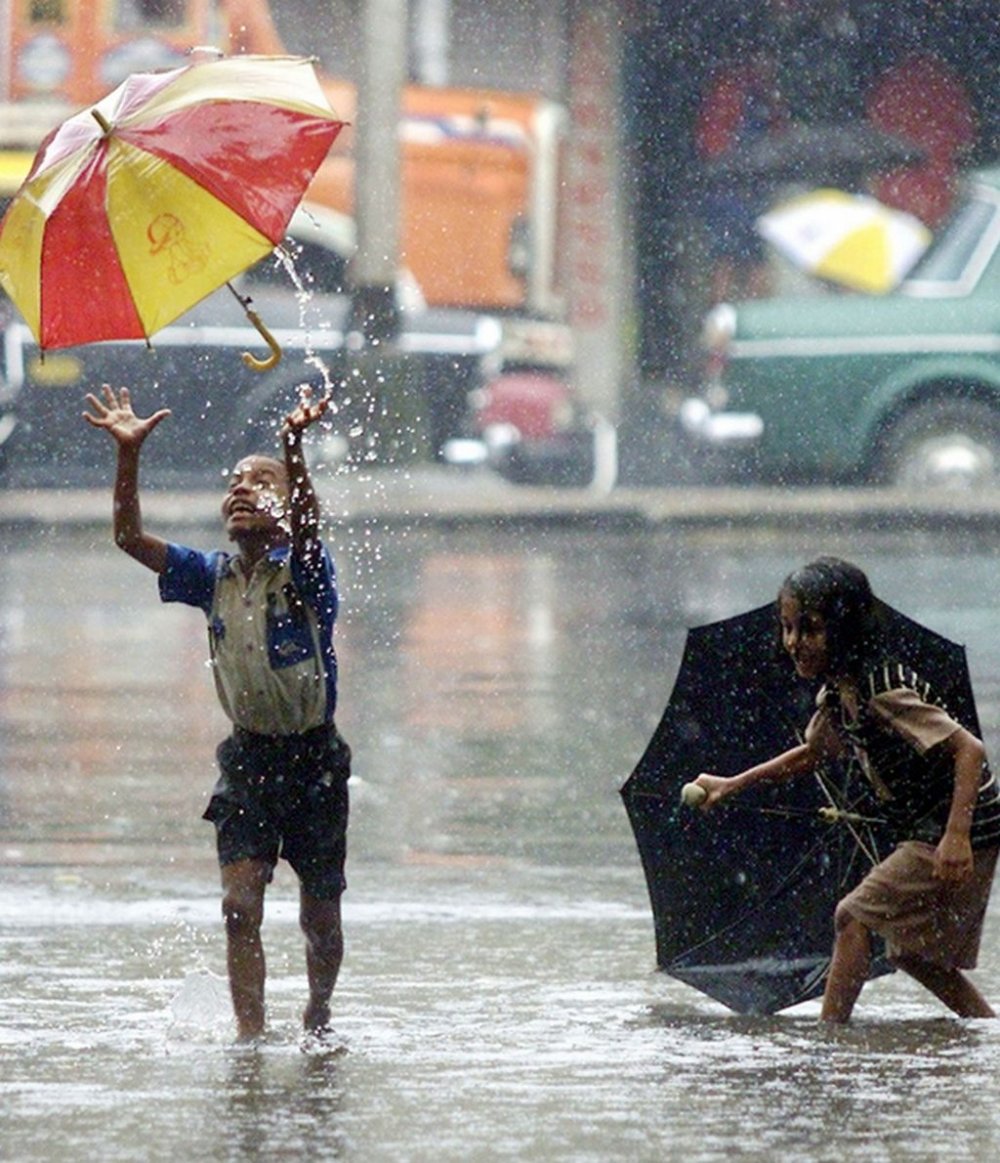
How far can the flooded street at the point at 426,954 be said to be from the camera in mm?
5176

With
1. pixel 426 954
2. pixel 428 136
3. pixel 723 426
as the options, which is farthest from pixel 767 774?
pixel 428 136

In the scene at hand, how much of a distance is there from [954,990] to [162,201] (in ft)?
7.65

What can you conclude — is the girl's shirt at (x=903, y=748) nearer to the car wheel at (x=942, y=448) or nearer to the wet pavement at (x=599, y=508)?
the wet pavement at (x=599, y=508)

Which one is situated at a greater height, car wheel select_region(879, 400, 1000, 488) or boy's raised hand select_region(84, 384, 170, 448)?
car wheel select_region(879, 400, 1000, 488)

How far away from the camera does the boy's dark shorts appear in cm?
594

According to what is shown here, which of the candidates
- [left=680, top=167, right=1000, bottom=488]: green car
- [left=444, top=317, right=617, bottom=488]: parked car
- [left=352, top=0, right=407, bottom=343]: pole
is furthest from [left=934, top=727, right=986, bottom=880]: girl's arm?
[left=444, top=317, right=617, bottom=488]: parked car

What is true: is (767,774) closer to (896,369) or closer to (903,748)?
(903,748)

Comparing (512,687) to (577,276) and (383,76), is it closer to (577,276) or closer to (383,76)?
(383,76)

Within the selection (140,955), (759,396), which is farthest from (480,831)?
(759,396)

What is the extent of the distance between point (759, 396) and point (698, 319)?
350 inches

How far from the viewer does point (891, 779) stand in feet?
19.4

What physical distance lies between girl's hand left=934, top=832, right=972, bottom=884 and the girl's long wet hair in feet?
1.24

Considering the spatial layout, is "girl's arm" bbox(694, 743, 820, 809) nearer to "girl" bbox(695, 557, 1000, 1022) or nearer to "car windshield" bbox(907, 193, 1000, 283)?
"girl" bbox(695, 557, 1000, 1022)

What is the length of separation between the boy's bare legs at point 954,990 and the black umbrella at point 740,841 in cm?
13
